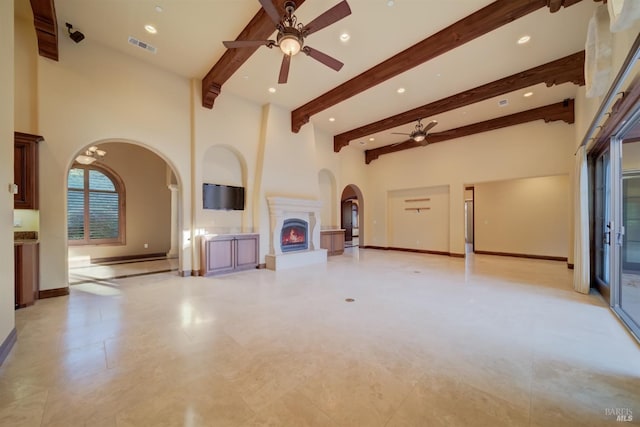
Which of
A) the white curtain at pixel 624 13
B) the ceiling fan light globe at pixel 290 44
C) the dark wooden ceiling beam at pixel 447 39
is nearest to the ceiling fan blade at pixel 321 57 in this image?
the ceiling fan light globe at pixel 290 44

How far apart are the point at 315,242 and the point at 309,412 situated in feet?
19.1

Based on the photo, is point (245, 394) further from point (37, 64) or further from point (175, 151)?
point (37, 64)

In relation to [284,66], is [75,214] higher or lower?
lower

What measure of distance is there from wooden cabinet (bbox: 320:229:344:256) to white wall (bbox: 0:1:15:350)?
6687 mm

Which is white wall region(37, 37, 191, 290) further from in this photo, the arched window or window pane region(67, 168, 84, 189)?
window pane region(67, 168, 84, 189)

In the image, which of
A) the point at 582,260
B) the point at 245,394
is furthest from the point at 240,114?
the point at 582,260

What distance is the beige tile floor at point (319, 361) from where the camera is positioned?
165 cm

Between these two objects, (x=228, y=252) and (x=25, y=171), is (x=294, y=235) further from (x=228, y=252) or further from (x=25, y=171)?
(x=25, y=171)

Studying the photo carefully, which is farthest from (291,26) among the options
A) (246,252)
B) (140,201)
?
(140,201)

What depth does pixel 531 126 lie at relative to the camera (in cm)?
677

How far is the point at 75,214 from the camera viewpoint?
6.92 meters

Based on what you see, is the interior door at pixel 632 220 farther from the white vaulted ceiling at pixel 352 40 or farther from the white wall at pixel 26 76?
the white wall at pixel 26 76

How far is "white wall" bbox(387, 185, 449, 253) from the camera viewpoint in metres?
8.78

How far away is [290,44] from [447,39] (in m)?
2.43
